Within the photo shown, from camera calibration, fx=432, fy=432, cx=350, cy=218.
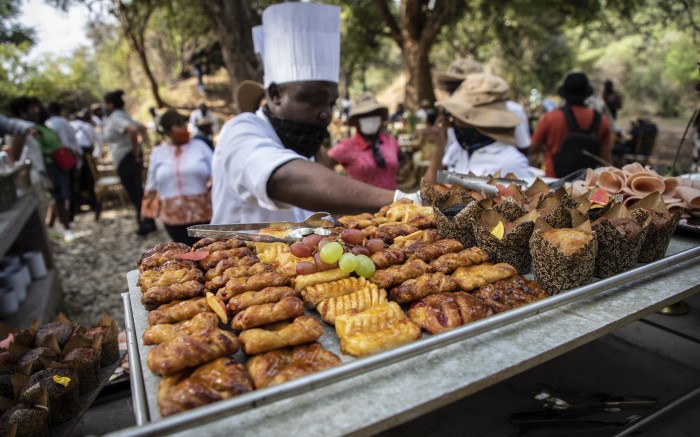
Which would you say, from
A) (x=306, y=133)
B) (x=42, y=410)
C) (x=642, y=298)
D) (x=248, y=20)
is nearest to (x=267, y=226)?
(x=306, y=133)

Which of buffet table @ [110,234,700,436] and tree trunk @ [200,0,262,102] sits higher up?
tree trunk @ [200,0,262,102]

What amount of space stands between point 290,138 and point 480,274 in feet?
5.31

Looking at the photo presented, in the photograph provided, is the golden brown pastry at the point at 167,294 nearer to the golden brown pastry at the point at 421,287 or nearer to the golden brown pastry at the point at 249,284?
the golden brown pastry at the point at 249,284

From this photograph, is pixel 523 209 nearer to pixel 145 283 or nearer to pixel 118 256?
pixel 145 283

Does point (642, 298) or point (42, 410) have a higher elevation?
point (642, 298)

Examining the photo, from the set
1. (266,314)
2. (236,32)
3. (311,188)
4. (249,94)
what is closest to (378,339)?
(266,314)

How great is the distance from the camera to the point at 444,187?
2.25 metres

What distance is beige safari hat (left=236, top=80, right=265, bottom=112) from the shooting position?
13.5 feet

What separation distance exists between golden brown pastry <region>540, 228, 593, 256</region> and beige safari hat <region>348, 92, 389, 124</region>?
400 centimetres

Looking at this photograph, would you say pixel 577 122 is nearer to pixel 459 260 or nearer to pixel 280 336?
pixel 459 260

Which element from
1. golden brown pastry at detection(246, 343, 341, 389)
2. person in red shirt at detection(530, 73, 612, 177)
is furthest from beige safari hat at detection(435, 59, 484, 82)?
golden brown pastry at detection(246, 343, 341, 389)

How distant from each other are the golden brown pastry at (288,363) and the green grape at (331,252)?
419 mm

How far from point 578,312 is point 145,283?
58.3 inches

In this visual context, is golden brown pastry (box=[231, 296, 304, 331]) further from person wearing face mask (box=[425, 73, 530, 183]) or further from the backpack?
the backpack
